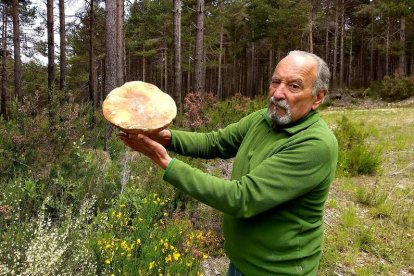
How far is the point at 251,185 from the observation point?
1624 millimetres

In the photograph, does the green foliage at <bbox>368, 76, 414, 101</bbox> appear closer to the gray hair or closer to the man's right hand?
the gray hair

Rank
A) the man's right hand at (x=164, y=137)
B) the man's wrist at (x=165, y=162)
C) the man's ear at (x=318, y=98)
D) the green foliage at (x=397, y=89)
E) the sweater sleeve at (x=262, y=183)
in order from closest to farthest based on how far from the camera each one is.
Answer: the sweater sleeve at (x=262, y=183)
the man's wrist at (x=165, y=162)
the man's ear at (x=318, y=98)
the man's right hand at (x=164, y=137)
the green foliage at (x=397, y=89)

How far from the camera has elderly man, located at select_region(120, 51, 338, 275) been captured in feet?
5.35

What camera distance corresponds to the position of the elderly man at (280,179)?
1631mm

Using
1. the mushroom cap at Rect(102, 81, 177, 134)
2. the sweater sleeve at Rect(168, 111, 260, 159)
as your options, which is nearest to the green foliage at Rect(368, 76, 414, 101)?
the sweater sleeve at Rect(168, 111, 260, 159)

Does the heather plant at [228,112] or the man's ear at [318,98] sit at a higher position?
the man's ear at [318,98]

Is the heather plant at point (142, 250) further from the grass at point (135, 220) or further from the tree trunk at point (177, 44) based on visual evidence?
the tree trunk at point (177, 44)

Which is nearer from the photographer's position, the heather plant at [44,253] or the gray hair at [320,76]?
the gray hair at [320,76]

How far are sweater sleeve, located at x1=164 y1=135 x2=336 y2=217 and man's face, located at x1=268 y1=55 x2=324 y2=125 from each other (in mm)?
208

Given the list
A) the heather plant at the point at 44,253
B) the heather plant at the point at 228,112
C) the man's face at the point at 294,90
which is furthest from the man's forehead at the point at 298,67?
the heather plant at the point at 228,112

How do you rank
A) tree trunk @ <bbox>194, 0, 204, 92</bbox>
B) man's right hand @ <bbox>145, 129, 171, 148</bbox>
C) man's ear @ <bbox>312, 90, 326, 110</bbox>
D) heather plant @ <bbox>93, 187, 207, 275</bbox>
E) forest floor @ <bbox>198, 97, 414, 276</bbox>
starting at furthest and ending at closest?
tree trunk @ <bbox>194, 0, 204, 92</bbox> → forest floor @ <bbox>198, 97, 414, 276</bbox> → heather plant @ <bbox>93, 187, 207, 275</bbox> → man's right hand @ <bbox>145, 129, 171, 148</bbox> → man's ear @ <bbox>312, 90, 326, 110</bbox>

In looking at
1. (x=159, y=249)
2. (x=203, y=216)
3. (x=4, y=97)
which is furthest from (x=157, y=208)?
(x=4, y=97)

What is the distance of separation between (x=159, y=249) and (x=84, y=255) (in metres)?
0.54

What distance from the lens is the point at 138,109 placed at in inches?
79.6
